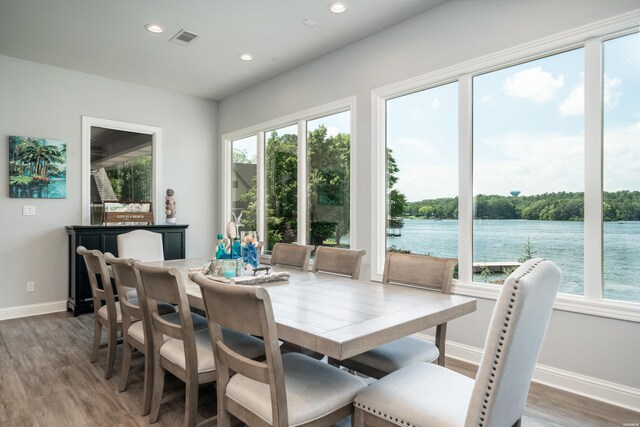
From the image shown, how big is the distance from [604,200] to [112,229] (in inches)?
194

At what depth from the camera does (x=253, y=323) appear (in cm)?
138

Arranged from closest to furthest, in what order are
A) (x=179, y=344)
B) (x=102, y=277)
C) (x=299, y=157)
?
(x=179, y=344)
(x=102, y=277)
(x=299, y=157)

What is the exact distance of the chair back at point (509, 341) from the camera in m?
1.09

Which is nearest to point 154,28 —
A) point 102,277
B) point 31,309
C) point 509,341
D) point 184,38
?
point 184,38

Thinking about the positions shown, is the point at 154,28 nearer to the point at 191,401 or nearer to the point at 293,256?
the point at 293,256

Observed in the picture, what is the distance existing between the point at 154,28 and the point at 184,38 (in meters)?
0.30

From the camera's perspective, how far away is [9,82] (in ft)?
14.5

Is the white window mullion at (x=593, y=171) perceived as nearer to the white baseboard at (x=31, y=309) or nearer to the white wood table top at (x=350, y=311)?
the white wood table top at (x=350, y=311)

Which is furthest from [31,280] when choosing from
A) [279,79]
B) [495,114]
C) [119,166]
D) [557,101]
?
[557,101]

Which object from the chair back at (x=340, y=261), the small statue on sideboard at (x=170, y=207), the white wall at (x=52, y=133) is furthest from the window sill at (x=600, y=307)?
the white wall at (x=52, y=133)

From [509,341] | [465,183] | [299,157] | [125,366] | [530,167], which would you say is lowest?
[125,366]

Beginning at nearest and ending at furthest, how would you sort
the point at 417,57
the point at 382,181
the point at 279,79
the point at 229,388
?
the point at 229,388
the point at 417,57
the point at 382,181
the point at 279,79

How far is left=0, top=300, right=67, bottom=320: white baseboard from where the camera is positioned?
439cm

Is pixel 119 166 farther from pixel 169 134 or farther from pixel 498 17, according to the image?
pixel 498 17
